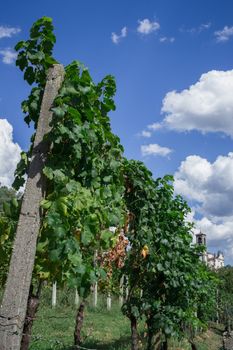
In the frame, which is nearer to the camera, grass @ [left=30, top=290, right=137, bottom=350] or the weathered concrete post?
the weathered concrete post

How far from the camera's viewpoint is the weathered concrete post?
2.77 meters

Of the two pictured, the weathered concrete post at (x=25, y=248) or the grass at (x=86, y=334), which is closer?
the weathered concrete post at (x=25, y=248)

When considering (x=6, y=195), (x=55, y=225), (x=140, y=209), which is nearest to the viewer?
(x=55, y=225)

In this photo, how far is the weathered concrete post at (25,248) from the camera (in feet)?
9.08

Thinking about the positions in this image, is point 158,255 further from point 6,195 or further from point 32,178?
point 6,195

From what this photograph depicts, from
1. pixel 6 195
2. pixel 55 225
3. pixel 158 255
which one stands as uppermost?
pixel 6 195

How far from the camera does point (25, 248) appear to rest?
289 cm

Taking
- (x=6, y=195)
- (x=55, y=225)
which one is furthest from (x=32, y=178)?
(x=6, y=195)

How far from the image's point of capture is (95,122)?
3.75m

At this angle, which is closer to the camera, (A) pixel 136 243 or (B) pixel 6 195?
(A) pixel 136 243

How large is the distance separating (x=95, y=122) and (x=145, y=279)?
5402 millimetres

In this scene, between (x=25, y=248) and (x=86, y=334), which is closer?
(x=25, y=248)

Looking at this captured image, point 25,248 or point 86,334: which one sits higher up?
point 25,248

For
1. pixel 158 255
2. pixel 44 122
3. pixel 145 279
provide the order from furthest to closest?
pixel 145 279 → pixel 158 255 → pixel 44 122
